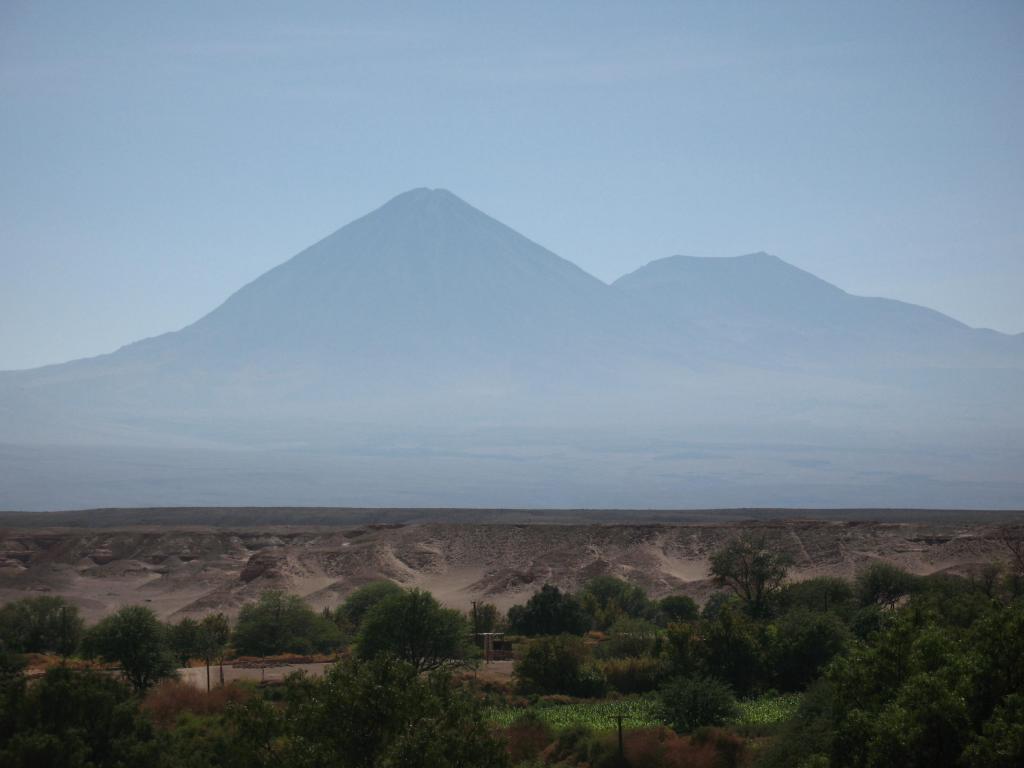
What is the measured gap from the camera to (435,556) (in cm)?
7744

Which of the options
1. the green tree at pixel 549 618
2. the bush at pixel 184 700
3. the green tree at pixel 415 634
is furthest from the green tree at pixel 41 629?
the green tree at pixel 549 618

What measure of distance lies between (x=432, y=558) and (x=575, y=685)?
112 feet

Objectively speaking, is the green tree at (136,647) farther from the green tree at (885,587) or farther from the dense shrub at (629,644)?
the green tree at (885,587)

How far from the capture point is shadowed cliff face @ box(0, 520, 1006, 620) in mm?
Answer: 68438

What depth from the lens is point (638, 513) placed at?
10325cm

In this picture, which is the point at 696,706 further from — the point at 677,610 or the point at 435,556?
the point at 435,556

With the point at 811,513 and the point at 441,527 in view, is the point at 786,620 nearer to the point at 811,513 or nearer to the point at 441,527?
the point at 441,527

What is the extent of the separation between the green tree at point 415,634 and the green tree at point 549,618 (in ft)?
32.5

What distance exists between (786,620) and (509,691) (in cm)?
996

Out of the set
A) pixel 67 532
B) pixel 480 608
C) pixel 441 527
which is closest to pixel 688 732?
pixel 480 608

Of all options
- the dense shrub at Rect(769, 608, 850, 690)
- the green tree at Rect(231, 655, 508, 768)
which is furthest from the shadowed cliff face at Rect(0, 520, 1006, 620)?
the green tree at Rect(231, 655, 508, 768)

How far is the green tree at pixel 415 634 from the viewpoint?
146 ft

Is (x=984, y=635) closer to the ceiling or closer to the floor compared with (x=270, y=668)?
closer to the ceiling

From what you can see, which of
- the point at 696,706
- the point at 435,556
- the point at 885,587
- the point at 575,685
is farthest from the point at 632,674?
the point at 435,556
